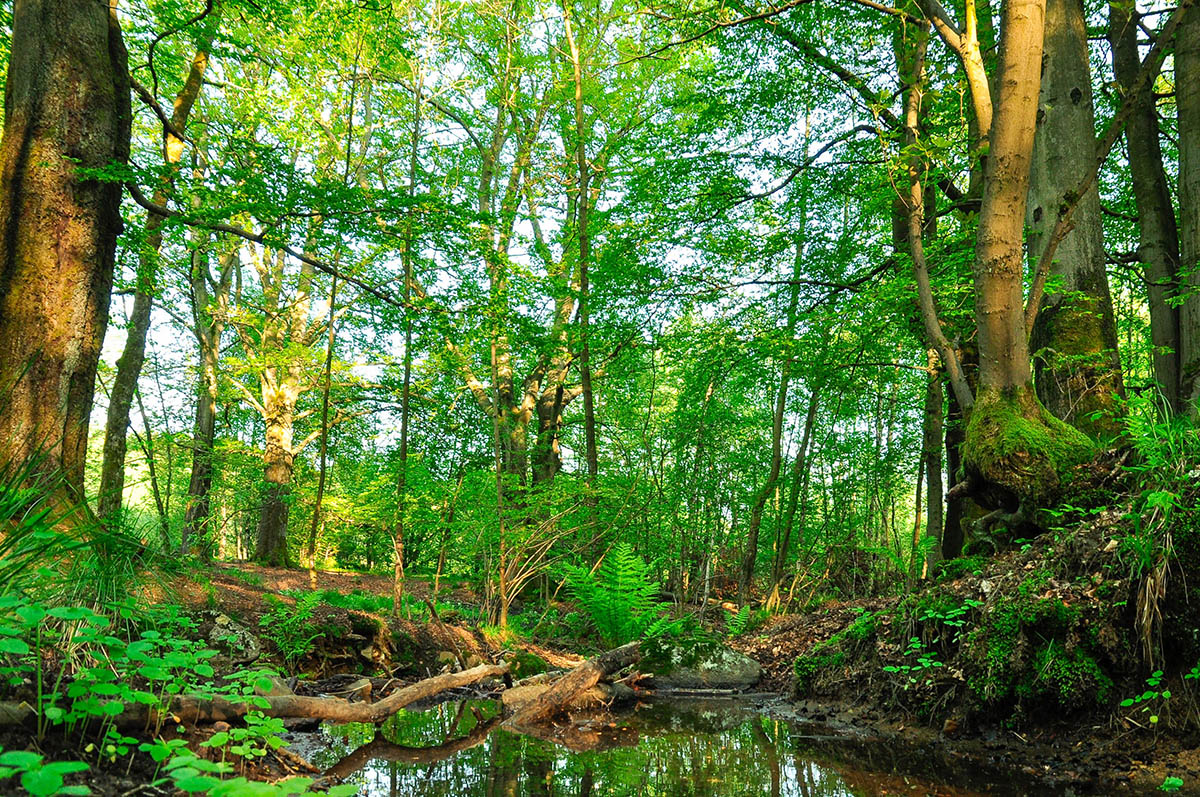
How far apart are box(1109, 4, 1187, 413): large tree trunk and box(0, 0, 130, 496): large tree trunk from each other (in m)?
8.96

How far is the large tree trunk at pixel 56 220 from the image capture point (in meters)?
4.44

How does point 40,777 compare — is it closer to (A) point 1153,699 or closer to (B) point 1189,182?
(A) point 1153,699

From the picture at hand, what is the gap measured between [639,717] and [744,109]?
699cm

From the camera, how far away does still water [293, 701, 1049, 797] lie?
3131mm

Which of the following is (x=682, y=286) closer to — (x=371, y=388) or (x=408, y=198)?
(x=408, y=198)

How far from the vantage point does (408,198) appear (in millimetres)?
6402

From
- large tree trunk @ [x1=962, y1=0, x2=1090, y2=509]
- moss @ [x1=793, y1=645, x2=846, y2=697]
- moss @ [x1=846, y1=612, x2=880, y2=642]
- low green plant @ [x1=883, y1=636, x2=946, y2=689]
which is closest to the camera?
low green plant @ [x1=883, y1=636, x2=946, y2=689]

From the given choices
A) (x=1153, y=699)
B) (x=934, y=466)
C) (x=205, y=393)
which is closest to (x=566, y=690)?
(x=1153, y=699)

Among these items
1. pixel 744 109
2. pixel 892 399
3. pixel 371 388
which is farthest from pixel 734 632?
pixel 371 388

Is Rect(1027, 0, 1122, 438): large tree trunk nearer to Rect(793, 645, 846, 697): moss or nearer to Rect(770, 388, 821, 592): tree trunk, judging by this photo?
Rect(793, 645, 846, 697): moss

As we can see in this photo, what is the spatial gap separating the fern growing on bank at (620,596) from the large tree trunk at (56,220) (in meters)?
5.30

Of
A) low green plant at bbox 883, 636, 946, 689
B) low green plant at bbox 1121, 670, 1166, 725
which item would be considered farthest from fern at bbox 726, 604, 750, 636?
low green plant at bbox 1121, 670, 1166, 725

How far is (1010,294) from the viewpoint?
4.63 meters

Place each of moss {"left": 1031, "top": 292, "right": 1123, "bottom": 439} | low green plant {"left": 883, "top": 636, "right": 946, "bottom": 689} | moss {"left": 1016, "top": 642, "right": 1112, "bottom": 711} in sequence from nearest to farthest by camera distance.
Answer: moss {"left": 1016, "top": 642, "right": 1112, "bottom": 711} → low green plant {"left": 883, "top": 636, "right": 946, "bottom": 689} → moss {"left": 1031, "top": 292, "right": 1123, "bottom": 439}
